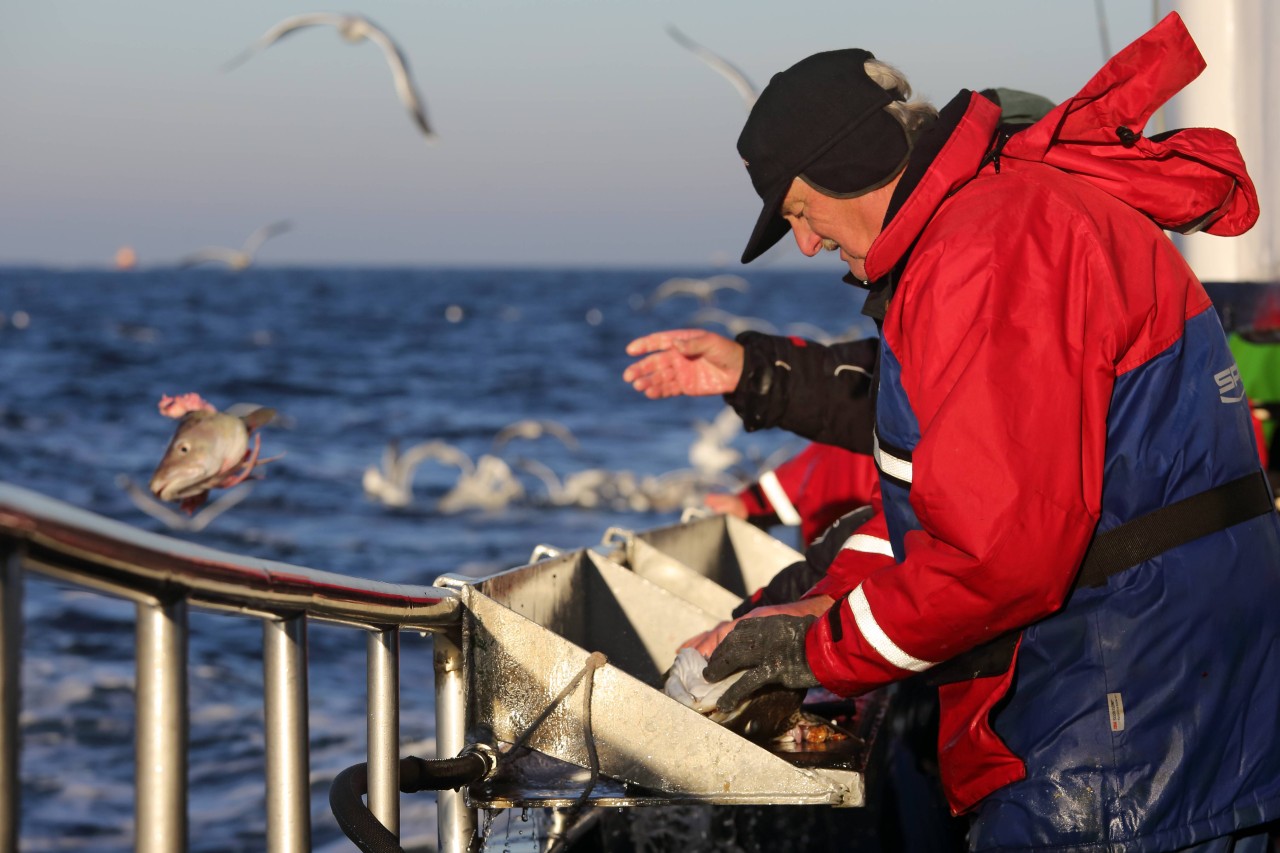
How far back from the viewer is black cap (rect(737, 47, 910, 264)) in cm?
229

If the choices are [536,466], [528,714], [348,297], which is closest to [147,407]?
[536,466]

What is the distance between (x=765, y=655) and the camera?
2.46 m

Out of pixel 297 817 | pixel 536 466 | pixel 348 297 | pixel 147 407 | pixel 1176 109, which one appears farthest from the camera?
pixel 348 297

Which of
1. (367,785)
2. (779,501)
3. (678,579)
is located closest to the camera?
(367,785)

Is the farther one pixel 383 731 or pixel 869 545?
pixel 869 545

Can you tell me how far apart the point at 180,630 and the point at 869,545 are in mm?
1588

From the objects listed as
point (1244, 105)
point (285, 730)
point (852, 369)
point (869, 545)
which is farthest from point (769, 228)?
point (1244, 105)

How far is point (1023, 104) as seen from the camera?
3.62 meters

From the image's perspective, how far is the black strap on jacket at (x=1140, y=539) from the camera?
2.16 m

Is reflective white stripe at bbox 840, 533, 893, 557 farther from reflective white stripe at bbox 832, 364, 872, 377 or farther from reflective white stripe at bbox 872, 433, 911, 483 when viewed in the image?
reflective white stripe at bbox 832, 364, 872, 377

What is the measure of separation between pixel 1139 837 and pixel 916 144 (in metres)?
1.11

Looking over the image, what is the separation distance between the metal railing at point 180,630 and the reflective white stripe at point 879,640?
749 millimetres

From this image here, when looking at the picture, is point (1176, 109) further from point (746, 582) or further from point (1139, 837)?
point (1139, 837)

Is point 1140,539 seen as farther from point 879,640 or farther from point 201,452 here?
point 201,452
